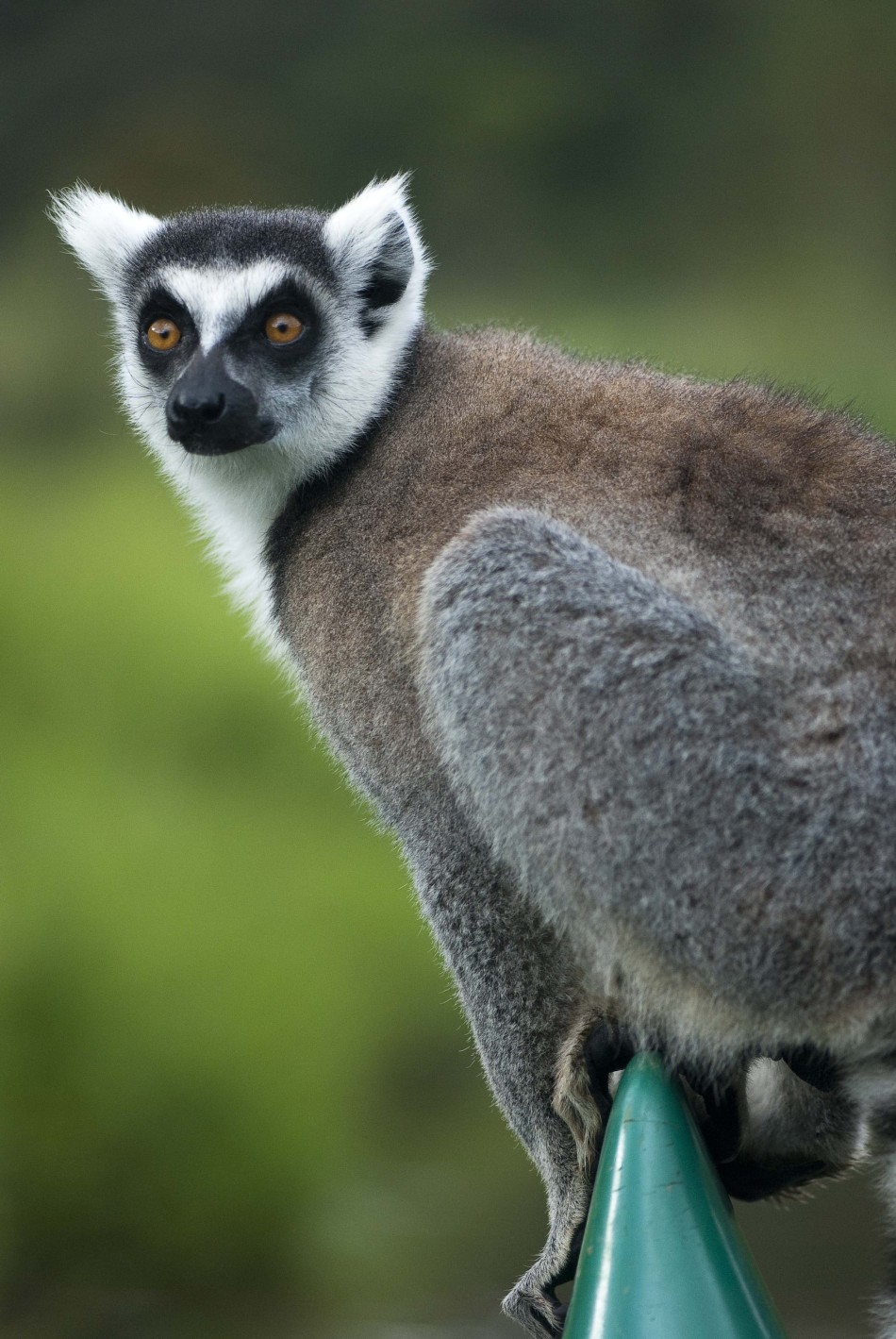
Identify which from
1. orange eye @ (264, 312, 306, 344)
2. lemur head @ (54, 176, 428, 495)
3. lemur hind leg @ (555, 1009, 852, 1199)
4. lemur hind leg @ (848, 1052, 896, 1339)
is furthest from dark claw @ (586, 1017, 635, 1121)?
orange eye @ (264, 312, 306, 344)

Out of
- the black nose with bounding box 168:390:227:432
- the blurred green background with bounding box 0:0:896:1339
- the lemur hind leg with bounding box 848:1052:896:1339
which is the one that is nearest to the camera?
the lemur hind leg with bounding box 848:1052:896:1339

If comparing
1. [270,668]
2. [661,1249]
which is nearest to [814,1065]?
[661,1249]

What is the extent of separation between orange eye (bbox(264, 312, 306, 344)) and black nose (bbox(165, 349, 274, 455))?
142 millimetres

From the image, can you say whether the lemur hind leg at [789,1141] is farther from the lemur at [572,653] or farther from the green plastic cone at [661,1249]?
the green plastic cone at [661,1249]

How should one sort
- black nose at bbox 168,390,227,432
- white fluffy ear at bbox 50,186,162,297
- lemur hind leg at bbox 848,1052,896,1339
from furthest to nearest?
1. white fluffy ear at bbox 50,186,162,297
2. black nose at bbox 168,390,227,432
3. lemur hind leg at bbox 848,1052,896,1339

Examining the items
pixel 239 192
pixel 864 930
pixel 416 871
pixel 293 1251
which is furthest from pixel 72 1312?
pixel 239 192

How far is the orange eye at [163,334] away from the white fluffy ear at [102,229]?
23 centimetres

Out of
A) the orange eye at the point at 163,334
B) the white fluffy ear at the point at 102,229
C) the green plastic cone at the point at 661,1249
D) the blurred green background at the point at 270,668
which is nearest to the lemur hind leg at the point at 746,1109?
the green plastic cone at the point at 661,1249

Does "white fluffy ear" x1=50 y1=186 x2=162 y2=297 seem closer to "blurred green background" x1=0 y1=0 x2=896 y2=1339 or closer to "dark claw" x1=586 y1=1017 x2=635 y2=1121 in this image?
"dark claw" x1=586 y1=1017 x2=635 y2=1121

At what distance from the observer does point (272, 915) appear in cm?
455

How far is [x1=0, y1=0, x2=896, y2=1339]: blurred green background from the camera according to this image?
14.5 ft

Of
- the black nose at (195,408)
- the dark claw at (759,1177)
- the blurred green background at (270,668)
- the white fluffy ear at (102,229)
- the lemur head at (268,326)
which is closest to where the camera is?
the dark claw at (759,1177)

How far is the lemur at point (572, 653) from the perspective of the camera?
1650 mm

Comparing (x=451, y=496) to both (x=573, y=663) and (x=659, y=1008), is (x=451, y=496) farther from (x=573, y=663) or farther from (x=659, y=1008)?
(x=659, y=1008)
